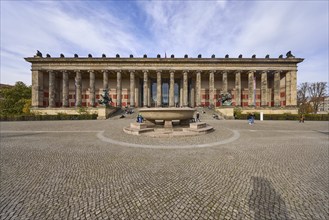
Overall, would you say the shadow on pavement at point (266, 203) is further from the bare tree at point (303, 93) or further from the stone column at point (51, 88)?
the bare tree at point (303, 93)

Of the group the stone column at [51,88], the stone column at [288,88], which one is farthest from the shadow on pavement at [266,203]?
the stone column at [51,88]

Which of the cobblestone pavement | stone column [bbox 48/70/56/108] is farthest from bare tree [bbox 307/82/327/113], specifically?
stone column [bbox 48/70/56/108]

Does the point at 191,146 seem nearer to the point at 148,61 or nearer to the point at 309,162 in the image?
the point at 309,162

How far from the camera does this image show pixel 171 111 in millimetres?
10438

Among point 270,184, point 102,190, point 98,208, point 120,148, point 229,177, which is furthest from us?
point 120,148

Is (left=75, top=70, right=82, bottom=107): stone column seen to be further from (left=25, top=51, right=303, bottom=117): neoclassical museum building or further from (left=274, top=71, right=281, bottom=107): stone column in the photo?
(left=274, top=71, right=281, bottom=107): stone column

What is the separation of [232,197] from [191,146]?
412 cm

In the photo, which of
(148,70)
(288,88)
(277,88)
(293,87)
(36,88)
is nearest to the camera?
(36,88)

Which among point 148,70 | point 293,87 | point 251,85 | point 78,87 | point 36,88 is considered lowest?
point 36,88

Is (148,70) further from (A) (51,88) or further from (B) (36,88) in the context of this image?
(B) (36,88)

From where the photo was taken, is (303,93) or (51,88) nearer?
(51,88)

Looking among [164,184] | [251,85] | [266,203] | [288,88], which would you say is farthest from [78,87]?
[288,88]

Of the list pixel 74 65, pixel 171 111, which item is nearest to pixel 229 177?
pixel 171 111

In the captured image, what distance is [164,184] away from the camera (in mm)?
3648
